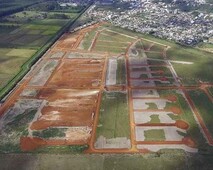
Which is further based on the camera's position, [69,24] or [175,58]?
[69,24]

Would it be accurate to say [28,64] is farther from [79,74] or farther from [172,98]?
[172,98]

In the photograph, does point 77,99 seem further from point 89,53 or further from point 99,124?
point 89,53

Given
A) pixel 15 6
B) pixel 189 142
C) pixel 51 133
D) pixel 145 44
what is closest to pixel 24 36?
pixel 145 44

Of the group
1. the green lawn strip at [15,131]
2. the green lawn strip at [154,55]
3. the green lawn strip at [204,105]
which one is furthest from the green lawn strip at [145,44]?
the green lawn strip at [15,131]

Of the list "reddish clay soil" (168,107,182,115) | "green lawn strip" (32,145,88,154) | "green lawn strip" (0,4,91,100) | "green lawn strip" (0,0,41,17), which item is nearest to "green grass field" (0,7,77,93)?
"green lawn strip" (0,4,91,100)

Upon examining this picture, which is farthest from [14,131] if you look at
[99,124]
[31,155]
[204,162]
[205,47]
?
[205,47]
